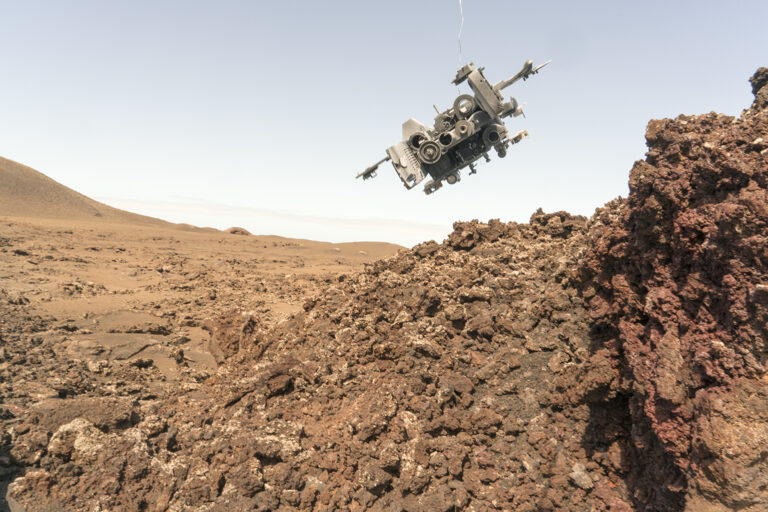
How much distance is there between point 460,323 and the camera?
19.8 feet

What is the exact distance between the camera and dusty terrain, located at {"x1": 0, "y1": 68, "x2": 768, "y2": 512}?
10.2 ft

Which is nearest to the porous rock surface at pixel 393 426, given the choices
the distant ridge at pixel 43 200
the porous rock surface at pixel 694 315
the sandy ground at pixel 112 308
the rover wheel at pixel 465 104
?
the porous rock surface at pixel 694 315

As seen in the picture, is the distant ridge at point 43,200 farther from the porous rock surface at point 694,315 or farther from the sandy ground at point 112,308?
the porous rock surface at point 694,315

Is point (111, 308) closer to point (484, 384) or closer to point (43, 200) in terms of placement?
point (484, 384)

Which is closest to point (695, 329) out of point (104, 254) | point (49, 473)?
point (49, 473)

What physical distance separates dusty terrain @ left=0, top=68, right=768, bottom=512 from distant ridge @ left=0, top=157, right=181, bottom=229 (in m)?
31.9

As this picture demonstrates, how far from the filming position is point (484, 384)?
5.20 metres

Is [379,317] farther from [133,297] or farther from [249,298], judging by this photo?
[133,297]

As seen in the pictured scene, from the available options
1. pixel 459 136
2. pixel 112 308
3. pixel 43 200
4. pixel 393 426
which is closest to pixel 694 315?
pixel 393 426

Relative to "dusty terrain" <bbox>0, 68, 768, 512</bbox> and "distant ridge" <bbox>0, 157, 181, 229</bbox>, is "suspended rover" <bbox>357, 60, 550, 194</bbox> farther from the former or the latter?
"distant ridge" <bbox>0, 157, 181, 229</bbox>

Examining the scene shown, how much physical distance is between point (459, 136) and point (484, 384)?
5415 mm

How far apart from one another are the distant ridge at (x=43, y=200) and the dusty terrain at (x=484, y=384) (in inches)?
1255

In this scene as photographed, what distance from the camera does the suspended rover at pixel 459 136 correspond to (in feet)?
28.3

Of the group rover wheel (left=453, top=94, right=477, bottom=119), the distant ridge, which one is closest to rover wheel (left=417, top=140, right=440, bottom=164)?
rover wheel (left=453, top=94, right=477, bottom=119)
